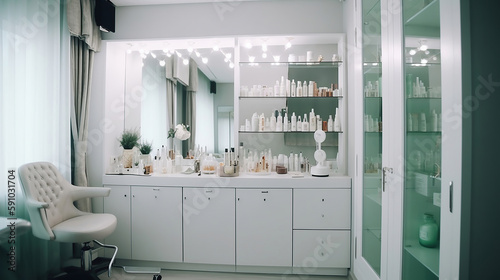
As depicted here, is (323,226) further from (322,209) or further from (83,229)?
(83,229)

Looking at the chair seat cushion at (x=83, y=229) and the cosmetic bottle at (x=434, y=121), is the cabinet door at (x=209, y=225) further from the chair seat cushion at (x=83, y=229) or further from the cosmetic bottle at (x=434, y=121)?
the cosmetic bottle at (x=434, y=121)

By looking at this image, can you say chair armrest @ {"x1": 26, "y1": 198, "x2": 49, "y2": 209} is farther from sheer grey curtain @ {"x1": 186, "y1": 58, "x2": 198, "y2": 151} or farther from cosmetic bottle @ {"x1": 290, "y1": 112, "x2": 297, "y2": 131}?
cosmetic bottle @ {"x1": 290, "y1": 112, "x2": 297, "y2": 131}

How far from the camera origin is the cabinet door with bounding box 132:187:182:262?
101 inches

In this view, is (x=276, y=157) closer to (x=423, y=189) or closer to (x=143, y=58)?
(x=423, y=189)

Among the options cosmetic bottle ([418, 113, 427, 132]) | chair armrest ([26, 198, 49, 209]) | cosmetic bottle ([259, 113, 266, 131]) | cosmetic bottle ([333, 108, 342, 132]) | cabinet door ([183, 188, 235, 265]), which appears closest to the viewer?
cosmetic bottle ([418, 113, 427, 132])

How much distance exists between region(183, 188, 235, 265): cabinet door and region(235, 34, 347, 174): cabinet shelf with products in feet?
2.26

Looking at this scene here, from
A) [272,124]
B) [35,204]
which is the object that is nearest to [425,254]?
[272,124]

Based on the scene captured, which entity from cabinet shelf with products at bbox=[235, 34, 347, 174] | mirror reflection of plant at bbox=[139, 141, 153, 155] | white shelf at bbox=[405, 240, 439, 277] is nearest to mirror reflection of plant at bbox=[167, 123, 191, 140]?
mirror reflection of plant at bbox=[139, 141, 153, 155]

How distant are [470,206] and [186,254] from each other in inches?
91.1

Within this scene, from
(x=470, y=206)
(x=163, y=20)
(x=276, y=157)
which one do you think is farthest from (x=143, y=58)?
(x=470, y=206)

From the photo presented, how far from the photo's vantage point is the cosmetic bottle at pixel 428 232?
1.47 metres

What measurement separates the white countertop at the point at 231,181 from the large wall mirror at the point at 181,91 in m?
0.57

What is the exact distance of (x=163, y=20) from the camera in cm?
294

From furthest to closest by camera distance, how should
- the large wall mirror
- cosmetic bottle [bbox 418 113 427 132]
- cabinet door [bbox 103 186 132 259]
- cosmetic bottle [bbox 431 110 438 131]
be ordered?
the large wall mirror → cabinet door [bbox 103 186 132 259] → cosmetic bottle [bbox 418 113 427 132] → cosmetic bottle [bbox 431 110 438 131]
